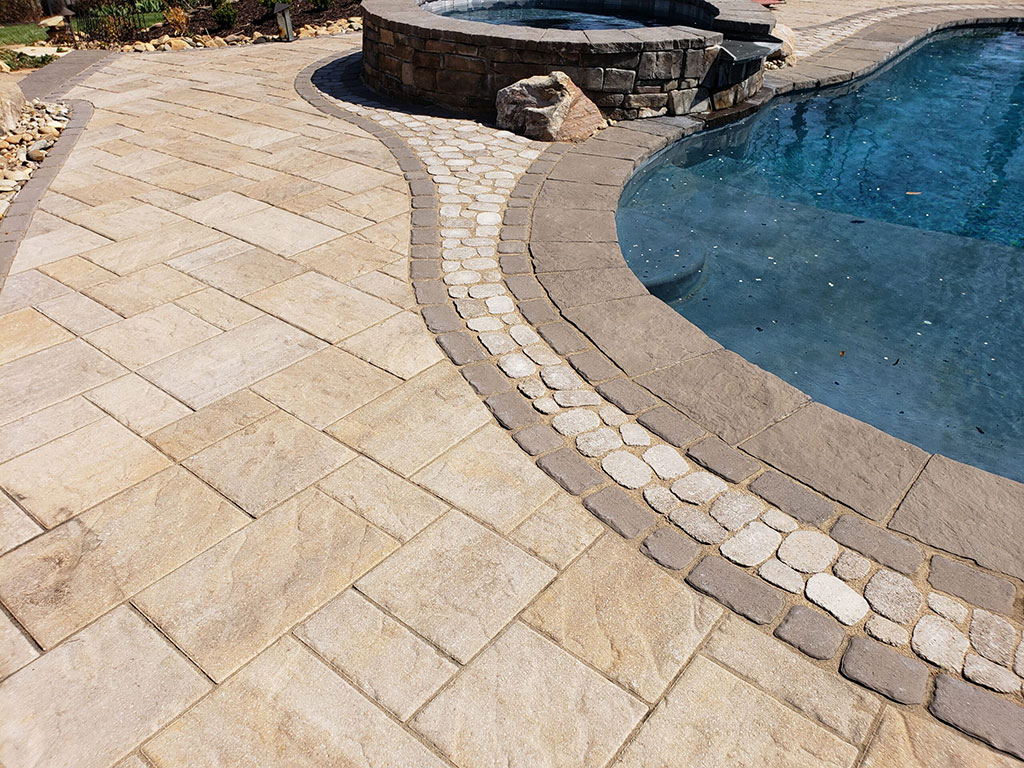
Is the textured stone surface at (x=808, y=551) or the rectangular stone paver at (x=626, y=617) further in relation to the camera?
the textured stone surface at (x=808, y=551)

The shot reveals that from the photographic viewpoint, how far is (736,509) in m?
3.18

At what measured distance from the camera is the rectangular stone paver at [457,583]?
269 cm

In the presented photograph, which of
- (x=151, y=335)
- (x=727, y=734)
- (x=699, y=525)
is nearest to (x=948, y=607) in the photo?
(x=699, y=525)

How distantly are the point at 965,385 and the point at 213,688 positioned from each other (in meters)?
4.29

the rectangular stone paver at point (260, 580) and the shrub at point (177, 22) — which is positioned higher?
the shrub at point (177, 22)

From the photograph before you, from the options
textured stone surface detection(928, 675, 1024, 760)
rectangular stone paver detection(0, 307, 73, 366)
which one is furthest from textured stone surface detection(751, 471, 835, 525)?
rectangular stone paver detection(0, 307, 73, 366)

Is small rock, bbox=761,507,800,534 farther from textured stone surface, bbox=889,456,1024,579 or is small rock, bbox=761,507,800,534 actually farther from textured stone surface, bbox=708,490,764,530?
textured stone surface, bbox=889,456,1024,579

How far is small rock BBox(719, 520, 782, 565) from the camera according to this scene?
295 cm

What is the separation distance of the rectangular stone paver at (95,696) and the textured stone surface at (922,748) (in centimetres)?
225

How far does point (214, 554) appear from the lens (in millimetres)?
2969

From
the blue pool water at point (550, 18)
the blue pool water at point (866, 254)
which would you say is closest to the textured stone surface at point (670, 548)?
the blue pool water at point (866, 254)

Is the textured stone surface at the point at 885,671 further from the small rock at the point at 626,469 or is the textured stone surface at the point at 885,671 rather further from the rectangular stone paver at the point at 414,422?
the rectangular stone paver at the point at 414,422

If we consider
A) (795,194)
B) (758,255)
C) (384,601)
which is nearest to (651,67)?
(795,194)

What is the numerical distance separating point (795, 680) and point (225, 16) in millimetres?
13682
